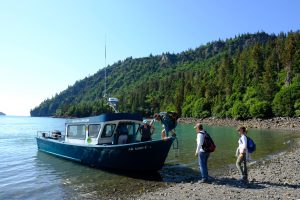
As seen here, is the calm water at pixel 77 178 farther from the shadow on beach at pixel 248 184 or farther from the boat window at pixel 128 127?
the boat window at pixel 128 127

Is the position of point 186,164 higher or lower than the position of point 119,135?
lower

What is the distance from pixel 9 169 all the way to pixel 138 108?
159m

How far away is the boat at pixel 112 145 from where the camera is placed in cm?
1942

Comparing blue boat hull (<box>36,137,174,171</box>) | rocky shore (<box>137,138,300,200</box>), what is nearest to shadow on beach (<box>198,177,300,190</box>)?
rocky shore (<box>137,138,300,200</box>)

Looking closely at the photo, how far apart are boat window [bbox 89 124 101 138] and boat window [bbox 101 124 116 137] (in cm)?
55

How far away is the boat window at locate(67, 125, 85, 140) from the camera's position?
985 inches

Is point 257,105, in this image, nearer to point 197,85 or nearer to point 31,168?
point 197,85

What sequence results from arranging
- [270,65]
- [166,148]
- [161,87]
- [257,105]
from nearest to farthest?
1. [166,148]
2. [257,105]
3. [270,65]
4. [161,87]

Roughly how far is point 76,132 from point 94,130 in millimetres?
3426

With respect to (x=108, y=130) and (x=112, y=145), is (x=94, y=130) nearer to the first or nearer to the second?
(x=108, y=130)

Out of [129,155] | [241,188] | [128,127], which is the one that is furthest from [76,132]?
[241,188]

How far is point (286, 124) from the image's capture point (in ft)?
250

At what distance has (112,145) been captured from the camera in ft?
67.5

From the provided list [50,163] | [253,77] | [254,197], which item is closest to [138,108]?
[253,77]
